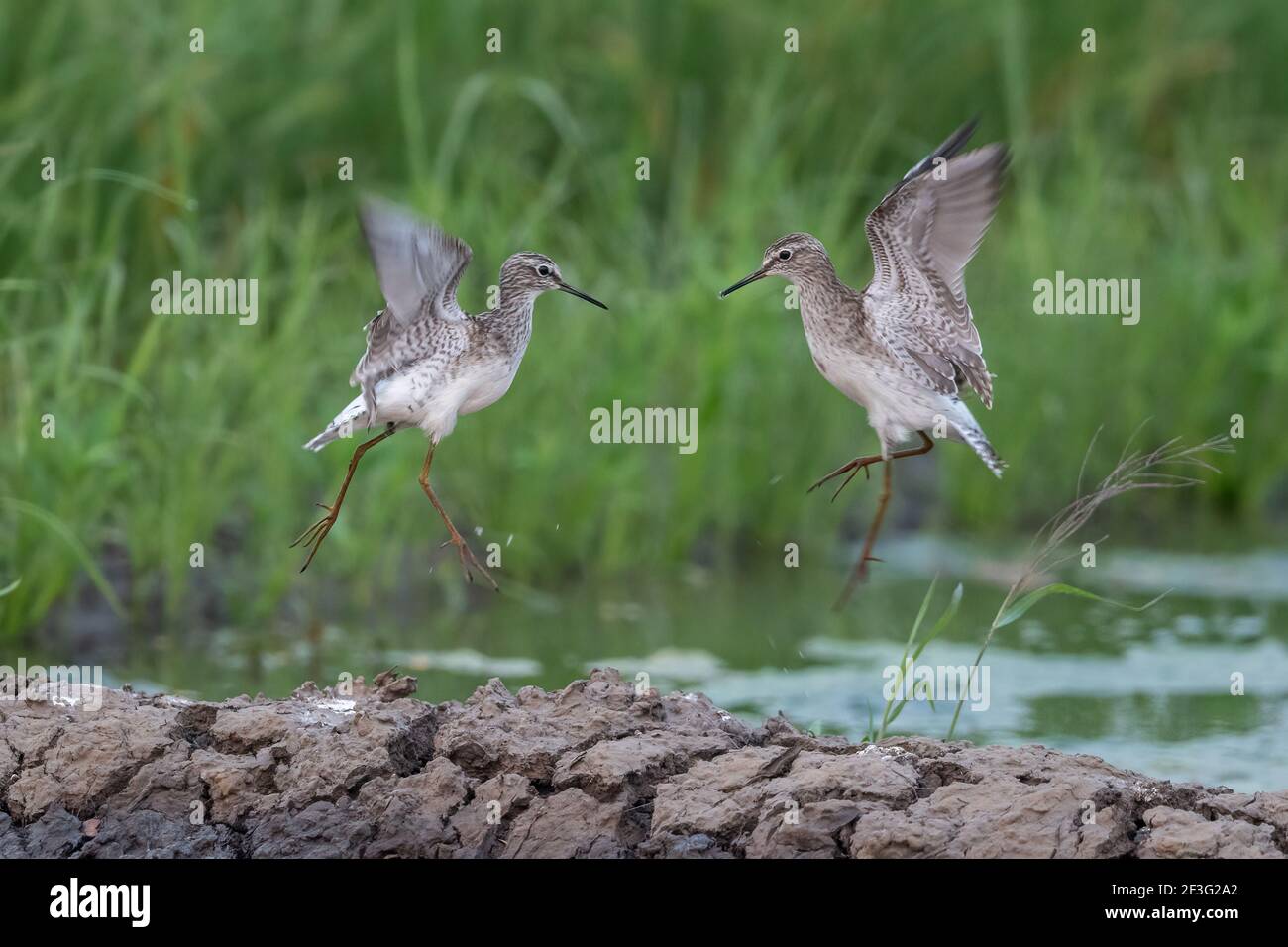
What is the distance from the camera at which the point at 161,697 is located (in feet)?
18.2

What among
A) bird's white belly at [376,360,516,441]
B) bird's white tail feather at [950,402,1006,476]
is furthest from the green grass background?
bird's white tail feather at [950,402,1006,476]

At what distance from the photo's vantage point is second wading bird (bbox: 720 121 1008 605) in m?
4.35

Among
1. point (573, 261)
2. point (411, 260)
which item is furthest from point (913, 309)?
point (573, 261)

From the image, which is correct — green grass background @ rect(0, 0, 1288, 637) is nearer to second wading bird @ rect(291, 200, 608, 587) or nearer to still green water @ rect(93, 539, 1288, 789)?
still green water @ rect(93, 539, 1288, 789)

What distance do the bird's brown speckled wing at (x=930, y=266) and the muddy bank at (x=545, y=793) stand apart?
3.33 ft

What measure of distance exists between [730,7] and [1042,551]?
22.9ft

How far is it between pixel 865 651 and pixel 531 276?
3.79 meters

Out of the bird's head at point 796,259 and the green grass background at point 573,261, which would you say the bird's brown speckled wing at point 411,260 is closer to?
the bird's head at point 796,259

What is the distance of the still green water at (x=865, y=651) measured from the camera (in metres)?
6.67

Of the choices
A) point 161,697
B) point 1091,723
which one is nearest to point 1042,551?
point 1091,723

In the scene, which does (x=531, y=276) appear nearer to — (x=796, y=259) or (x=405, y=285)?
(x=405, y=285)

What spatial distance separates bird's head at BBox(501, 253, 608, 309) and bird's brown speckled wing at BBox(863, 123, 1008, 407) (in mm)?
671

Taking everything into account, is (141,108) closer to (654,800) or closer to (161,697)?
(161,697)

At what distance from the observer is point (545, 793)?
4926 mm
